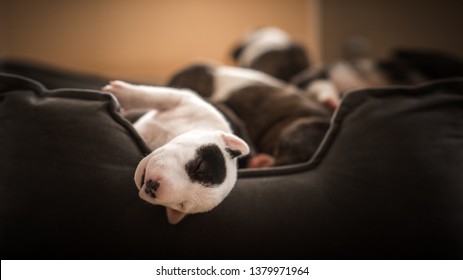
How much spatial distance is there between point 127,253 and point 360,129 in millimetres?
555

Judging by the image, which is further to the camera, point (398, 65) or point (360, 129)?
point (398, 65)

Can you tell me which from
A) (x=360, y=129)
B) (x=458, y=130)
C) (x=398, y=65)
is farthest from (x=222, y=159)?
(x=398, y=65)

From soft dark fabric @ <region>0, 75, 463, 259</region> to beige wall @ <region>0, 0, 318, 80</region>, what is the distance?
2251 mm

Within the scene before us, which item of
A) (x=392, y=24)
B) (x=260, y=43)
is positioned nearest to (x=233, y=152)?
(x=260, y=43)

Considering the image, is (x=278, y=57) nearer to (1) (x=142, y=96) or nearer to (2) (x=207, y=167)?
(1) (x=142, y=96)

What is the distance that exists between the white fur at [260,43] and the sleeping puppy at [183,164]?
53.4 inches

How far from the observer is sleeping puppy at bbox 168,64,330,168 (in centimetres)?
121

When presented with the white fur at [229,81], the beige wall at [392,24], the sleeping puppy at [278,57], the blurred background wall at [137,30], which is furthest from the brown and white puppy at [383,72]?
the blurred background wall at [137,30]

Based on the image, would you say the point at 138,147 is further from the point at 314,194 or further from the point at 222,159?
the point at 314,194

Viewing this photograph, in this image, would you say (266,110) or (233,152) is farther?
(266,110)

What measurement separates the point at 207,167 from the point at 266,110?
685mm

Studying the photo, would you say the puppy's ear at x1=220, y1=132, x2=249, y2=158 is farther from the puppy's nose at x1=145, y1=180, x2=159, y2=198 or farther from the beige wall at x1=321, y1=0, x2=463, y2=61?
the beige wall at x1=321, y1=0, x2=463, y2=61

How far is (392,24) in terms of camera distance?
271 cm

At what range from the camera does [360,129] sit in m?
1.01
